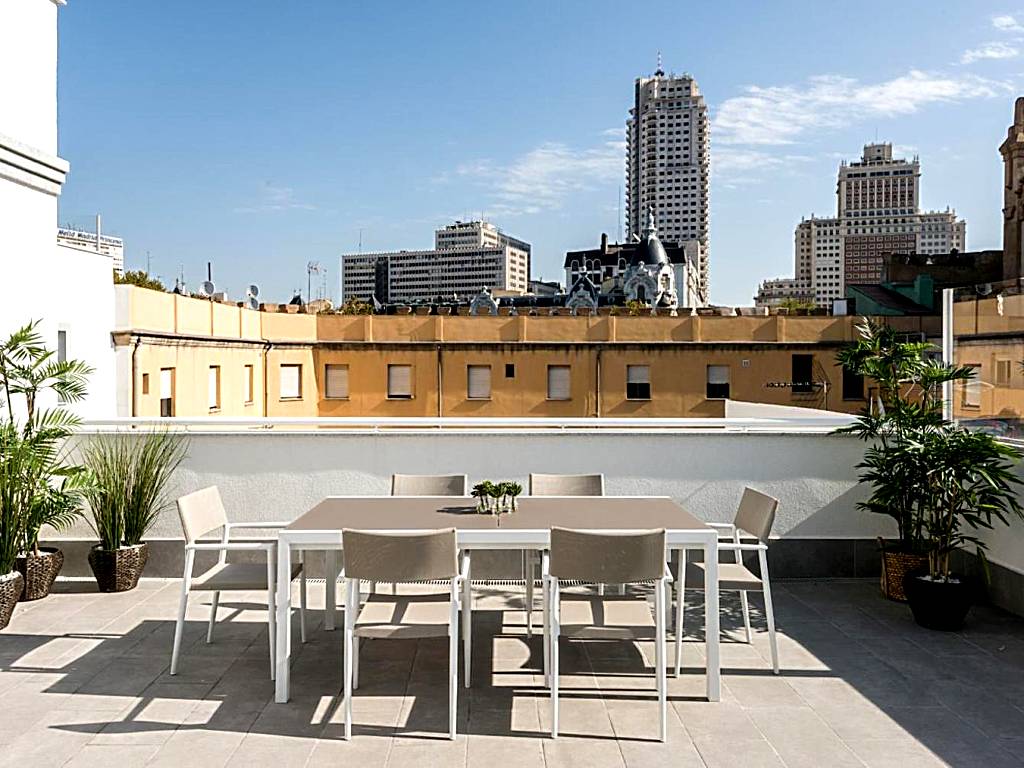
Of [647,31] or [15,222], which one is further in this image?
[647,31]

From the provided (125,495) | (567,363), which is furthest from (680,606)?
(567,363)

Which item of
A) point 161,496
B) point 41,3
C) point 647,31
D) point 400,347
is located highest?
point 647,31

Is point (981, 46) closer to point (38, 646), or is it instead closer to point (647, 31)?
point (647, 31)

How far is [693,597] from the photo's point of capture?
6.04 metres

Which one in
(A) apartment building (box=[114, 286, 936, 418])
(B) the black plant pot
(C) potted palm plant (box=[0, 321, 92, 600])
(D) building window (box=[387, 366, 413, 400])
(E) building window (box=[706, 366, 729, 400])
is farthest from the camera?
(E) building window (box=[706, 366, 729, 400])

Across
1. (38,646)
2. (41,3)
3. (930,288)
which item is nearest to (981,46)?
(930,288)

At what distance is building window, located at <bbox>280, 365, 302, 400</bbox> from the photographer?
2369 cm

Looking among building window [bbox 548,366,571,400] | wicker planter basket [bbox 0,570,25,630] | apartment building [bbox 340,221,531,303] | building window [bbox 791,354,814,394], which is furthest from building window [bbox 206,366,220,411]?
apartment building [bbox 340,221,531,303]

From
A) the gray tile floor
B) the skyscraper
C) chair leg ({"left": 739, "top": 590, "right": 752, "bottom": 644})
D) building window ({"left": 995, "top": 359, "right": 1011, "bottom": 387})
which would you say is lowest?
the gray tile floor

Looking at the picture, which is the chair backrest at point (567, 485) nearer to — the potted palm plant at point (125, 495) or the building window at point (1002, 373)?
the building window at point (1002, 373)

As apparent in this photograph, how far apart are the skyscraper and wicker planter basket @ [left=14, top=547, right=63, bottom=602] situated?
133510 mm

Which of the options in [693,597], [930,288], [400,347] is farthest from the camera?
A: [930,288]

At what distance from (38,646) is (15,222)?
9.97 feet

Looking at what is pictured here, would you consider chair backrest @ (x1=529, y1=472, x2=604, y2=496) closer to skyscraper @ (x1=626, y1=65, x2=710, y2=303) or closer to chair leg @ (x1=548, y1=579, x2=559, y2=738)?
chair leg @ (x1=548, y1=579, x2=559, y2=738)
